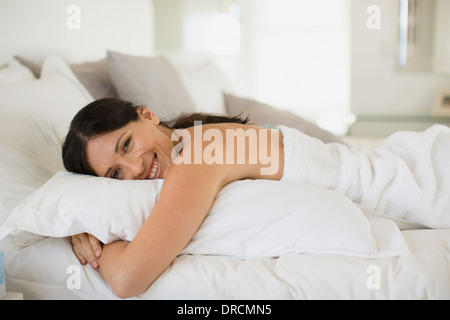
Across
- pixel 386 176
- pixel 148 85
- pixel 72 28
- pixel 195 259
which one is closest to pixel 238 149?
pixel 195 259

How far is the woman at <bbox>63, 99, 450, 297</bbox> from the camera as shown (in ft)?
3.96

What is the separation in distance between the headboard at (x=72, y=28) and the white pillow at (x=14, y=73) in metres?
0.06

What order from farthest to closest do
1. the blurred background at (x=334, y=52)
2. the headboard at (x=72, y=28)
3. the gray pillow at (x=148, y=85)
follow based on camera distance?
the blurred background at (x=334, y=52), the gray pillow at (x=148, y=85), the headboard at (x=72, y=28)

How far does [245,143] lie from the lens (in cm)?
135

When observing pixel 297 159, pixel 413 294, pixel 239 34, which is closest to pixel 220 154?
pixel 297 159

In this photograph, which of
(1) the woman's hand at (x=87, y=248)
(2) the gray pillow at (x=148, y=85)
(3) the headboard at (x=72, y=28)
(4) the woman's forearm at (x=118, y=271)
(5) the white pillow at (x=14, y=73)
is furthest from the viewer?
(2) the gray pillow at (x=148, y=85)

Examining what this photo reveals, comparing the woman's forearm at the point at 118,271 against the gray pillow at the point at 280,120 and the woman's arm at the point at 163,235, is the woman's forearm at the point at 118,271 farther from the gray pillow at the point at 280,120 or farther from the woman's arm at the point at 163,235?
the gray pillow at the point at 280,120

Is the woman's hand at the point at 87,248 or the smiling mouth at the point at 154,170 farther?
the smiling mouth at the point at 154,170

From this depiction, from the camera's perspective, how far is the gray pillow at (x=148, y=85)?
213cm

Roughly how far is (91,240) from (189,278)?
0.28 meters

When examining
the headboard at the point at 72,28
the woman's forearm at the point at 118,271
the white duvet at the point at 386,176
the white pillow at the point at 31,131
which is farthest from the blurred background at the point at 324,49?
the woman's forearm at the point at 118,271

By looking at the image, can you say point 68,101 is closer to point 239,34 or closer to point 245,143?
point 245,143

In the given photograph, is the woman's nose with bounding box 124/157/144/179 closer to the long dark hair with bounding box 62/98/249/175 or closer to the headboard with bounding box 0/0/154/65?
the long dark hair with bounding box 62/98/249/175

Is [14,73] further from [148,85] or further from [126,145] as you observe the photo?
A: [126,145]
